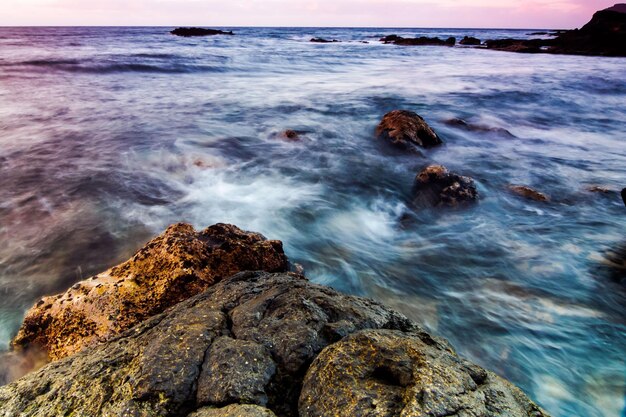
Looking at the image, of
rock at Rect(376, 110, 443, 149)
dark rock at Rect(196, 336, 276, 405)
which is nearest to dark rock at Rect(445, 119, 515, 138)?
rock at Rect(376, 110, 443, 149)

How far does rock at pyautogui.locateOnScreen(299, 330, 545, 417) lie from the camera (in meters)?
1.72

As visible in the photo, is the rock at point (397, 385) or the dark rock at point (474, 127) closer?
the rock at point (397, 385)

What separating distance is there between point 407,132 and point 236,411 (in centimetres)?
910

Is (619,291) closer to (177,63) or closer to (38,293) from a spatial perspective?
(38,293)

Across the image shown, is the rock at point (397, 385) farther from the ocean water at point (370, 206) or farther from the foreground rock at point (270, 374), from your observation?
the ocean water at point (370, 206)

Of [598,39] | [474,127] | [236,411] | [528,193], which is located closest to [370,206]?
[528,193]

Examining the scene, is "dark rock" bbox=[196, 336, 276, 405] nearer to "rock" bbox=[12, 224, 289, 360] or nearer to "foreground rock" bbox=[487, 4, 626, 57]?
"rock" bbox=[12, 224, 289, 360]

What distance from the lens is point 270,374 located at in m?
2.04

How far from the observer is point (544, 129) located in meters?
12.7

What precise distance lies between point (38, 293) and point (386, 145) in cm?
805

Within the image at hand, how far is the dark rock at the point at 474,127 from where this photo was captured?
11859mm

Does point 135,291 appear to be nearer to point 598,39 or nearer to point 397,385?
point 397,385

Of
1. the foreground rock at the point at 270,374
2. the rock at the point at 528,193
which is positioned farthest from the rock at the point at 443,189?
the foreground rock at the point at 270,374

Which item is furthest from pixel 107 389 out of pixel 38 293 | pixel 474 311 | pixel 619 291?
pixel 619 291
